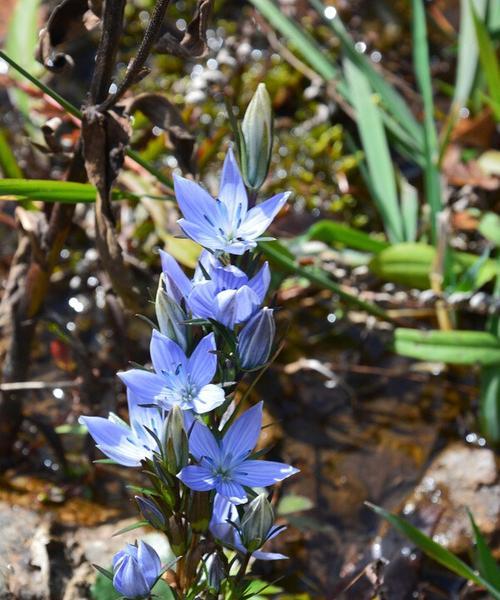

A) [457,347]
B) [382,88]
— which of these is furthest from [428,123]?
[457,347]

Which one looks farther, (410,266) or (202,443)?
(410,266)

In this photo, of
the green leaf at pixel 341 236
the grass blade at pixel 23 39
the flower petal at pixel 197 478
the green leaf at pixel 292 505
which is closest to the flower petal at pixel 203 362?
the flower petal at pixel 197 478

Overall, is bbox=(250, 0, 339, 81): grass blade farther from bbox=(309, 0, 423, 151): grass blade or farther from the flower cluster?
the flower cluster

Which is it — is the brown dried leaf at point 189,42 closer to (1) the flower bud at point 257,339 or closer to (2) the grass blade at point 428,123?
(1) the flower bud at point 257,339

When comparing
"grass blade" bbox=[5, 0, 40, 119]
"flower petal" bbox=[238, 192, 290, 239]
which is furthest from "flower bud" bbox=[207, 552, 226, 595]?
"grass blade" bbox=[5, 0, 40, 119]

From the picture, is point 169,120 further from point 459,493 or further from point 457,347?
point 459,493

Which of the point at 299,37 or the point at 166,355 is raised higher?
the point at 299,37
